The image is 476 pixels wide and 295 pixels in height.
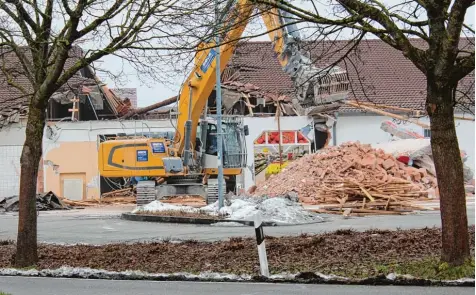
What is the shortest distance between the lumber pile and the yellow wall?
10334mm

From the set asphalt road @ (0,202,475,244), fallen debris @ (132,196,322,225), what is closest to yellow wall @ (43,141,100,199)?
asphalt road @ (0,202,475,244)

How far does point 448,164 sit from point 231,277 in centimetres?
308

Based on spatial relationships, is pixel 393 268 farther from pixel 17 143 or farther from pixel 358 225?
pixel 17 143

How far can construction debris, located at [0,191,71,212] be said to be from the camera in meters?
30.9

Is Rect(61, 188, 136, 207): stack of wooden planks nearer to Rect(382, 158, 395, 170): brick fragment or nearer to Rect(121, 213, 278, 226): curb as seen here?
Rect(121, 213, 278, 226): curb

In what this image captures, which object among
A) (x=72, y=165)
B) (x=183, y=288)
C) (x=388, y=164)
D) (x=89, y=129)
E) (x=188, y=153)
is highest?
(x=89, y=129)

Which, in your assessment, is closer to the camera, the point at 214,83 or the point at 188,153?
the point at 214,83

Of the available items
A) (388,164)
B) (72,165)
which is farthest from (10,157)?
(388,164)

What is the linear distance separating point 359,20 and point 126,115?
33101 mm

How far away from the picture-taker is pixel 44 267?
11.9 m

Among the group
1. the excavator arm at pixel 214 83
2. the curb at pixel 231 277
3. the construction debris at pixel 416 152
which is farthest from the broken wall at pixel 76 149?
the curb at pixel 231 277

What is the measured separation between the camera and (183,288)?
32.4 ft

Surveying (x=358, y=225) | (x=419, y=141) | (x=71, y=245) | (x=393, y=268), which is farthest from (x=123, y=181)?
(x=393, y=268)

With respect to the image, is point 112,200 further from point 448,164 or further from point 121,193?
point 448,164
